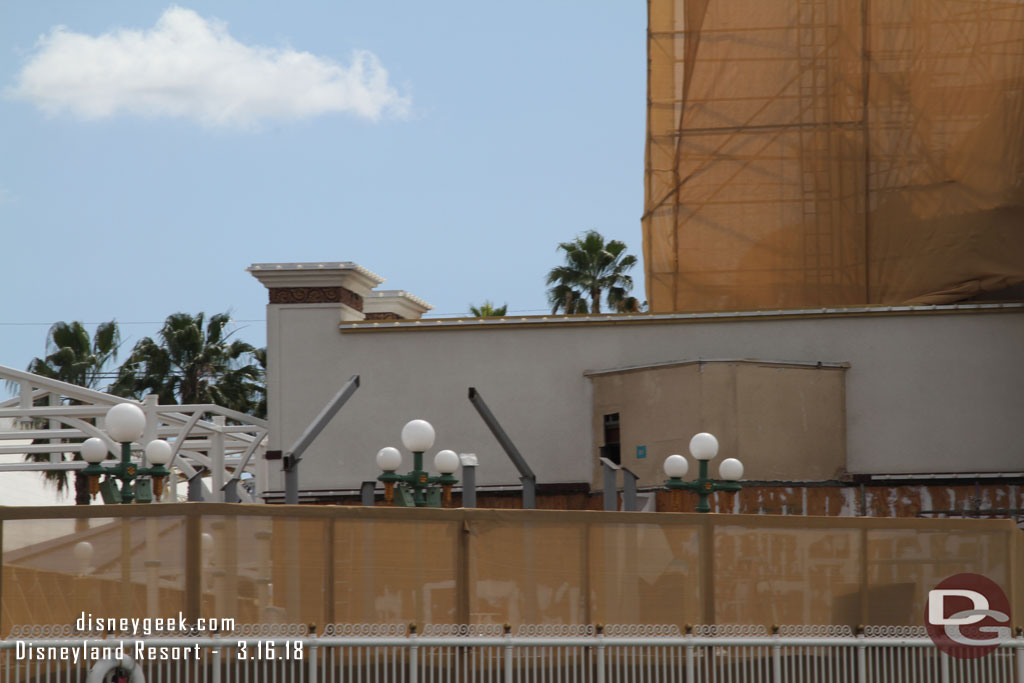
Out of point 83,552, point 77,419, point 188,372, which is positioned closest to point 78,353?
point 188,372

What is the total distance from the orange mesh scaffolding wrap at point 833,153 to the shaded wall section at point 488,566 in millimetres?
13444

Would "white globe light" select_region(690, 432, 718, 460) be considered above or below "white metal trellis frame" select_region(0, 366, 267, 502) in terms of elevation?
below

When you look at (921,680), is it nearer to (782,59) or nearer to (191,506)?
(191,506)

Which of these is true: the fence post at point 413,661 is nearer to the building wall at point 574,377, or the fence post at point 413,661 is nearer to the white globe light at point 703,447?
the white globe light at point 703,447

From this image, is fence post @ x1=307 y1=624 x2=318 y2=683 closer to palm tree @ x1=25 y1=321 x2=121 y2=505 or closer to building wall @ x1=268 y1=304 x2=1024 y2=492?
building wall @ x1=268 y1=304 x2=1024 y2=492

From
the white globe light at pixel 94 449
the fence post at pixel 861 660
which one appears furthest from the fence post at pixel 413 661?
the white globe light at pixel 94 449

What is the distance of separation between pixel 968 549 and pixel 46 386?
72.8 ft

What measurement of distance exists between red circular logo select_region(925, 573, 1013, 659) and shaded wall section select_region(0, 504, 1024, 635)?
0.13 m

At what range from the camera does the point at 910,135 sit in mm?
28141

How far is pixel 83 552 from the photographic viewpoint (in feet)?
42.4

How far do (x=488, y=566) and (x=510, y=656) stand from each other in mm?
849

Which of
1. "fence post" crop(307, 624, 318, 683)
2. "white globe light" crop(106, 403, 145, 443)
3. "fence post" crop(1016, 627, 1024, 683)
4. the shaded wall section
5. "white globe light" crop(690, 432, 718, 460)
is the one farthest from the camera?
"white globe light" crop(690, 432, 718, 460)

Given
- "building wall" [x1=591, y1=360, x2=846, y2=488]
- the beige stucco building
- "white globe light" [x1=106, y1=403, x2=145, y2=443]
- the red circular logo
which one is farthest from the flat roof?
the red circular logo

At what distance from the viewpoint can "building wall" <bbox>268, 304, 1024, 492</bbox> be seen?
2570cm
